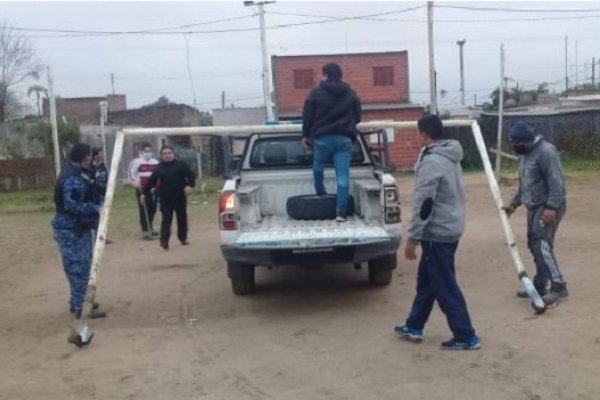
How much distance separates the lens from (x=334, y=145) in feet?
28.1

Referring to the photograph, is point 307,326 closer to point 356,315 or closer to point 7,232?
point 356,315

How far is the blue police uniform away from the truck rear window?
273 centimetres

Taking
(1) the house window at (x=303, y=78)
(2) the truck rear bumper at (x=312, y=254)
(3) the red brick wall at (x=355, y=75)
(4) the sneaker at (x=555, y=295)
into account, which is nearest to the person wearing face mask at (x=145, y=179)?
(2) the truck rear bumper at (x=312, y=254)

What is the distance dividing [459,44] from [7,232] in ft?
165

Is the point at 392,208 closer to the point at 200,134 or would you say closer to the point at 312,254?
the point at 312,254

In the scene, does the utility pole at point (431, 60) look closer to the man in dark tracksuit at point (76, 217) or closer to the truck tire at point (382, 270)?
the truck tire at point (382, 270)

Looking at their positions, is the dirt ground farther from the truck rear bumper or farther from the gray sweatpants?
the truck rear bumper

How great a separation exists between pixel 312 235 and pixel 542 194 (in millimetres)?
2251

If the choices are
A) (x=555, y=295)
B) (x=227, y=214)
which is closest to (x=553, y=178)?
(x=555, y=295)

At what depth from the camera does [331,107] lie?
8.45 meters

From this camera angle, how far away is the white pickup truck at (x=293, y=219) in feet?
25.1

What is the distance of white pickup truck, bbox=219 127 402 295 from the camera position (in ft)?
25.1

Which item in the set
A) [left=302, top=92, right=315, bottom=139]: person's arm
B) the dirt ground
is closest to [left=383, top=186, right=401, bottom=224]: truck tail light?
the dirt ground

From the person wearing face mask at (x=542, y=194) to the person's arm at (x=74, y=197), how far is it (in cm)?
425
